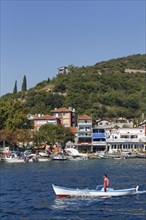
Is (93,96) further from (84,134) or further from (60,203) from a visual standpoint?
(60,203)

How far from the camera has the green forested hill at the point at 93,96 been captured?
499 ft

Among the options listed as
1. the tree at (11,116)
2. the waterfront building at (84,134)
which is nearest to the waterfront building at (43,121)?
the waterfront building at (84,134)

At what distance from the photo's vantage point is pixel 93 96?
161000 millimetres

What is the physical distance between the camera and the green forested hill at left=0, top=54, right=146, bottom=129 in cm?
Answer: 15200

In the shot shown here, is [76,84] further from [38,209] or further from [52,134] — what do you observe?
[38,209]

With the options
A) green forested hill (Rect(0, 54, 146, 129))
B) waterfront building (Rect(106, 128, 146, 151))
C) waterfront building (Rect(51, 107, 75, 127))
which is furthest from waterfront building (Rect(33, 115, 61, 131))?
green forested hill (Rect(0, 54, 146, 129))

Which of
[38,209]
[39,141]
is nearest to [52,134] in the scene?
[39,141]

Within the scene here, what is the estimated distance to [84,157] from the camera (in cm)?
9425

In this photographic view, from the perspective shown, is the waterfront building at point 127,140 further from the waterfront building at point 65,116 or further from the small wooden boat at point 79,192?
the small wooden boat at point 79,192

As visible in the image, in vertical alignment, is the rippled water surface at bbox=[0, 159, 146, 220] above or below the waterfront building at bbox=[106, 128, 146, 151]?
below

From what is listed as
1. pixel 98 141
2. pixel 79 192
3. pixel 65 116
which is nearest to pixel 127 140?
pixel 98 141

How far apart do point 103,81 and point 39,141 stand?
275 ft

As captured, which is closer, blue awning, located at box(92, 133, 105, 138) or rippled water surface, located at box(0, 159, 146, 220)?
rippled water surface, located at box(0, 159, 146, 220)

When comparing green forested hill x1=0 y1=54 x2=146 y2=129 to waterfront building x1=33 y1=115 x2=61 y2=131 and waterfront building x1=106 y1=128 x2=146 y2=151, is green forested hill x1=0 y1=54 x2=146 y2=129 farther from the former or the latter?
waterfront building x1=106 y1=128 x2=146 y2=151
